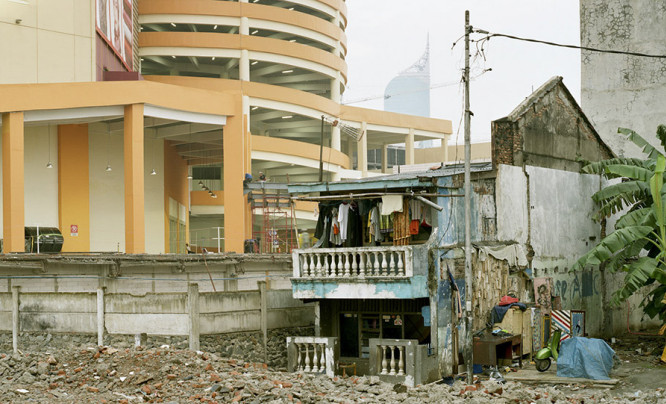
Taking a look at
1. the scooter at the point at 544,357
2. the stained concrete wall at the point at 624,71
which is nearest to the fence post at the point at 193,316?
the scooter at the point at 544,357

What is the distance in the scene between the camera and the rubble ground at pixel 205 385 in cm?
1972

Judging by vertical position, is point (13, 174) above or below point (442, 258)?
above

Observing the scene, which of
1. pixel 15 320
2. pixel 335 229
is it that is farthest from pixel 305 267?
pixel 15 320

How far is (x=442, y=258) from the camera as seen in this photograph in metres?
25.6

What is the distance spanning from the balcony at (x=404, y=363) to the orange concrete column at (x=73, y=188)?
81.6 ft

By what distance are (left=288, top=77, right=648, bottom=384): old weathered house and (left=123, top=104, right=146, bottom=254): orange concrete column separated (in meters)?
12.2

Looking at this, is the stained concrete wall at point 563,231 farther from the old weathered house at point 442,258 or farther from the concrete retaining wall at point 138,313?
the concrete retaining wall at point 138,313

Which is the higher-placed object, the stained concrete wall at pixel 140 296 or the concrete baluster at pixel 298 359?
the stained concrete wall at pixel 140 296

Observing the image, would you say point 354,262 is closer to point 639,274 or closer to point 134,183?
point 639,274

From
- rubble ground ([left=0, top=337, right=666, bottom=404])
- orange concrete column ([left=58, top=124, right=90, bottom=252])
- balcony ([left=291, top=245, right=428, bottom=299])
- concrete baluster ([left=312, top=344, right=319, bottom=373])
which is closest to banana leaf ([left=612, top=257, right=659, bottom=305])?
rubble ground ([left=0, top=337, right=666, bottom=404])

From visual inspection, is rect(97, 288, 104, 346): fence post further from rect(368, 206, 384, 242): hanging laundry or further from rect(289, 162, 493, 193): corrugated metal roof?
rect(368, 206, 384, 242): hanging laundry

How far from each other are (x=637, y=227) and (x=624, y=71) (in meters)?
16.3

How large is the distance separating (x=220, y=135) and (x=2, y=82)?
482 inches

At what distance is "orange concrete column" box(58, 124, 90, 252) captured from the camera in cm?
4478
